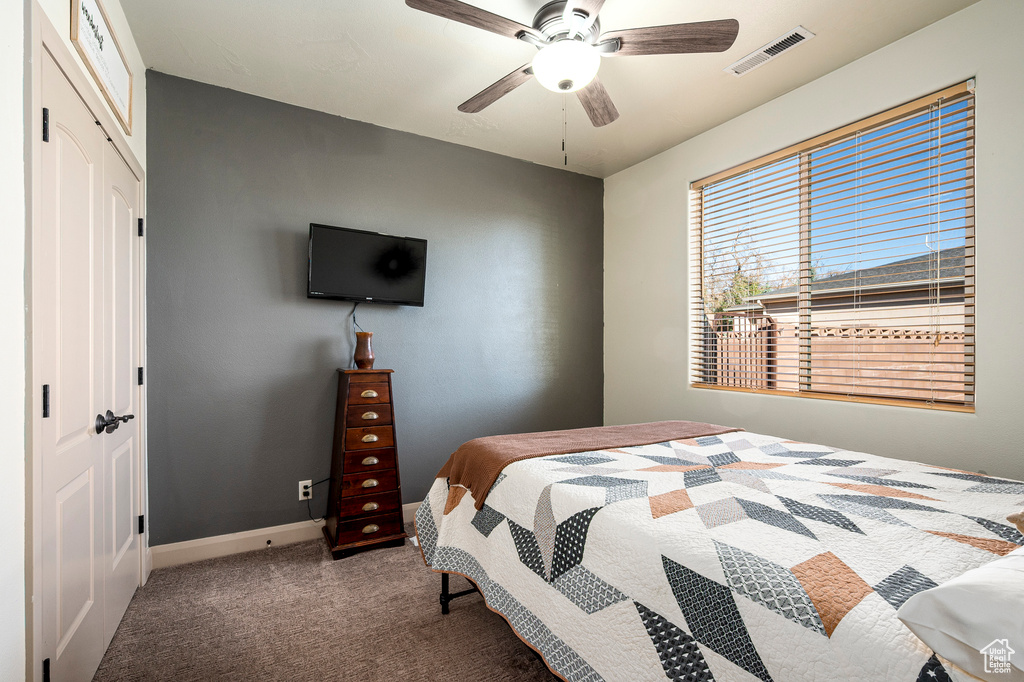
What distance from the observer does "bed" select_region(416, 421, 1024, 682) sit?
2.82ft

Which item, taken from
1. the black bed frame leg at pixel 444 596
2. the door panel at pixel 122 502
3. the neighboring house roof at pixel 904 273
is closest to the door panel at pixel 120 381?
the door panel at pixel 122 502

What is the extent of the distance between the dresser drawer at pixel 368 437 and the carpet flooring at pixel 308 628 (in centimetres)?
64

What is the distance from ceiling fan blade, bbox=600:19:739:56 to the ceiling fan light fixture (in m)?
0.08

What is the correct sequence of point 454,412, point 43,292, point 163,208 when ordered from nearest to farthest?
point 43,292 < point 163,208 < point 454,412

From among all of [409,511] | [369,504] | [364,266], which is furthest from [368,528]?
[364,266]

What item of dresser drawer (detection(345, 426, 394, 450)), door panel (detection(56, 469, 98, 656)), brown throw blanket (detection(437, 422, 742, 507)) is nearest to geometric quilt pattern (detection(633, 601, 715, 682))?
brown throw blanket (detection(437, 422, 742, 507))

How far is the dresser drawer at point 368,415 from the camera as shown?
110 inches

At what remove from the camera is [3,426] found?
1099 mm

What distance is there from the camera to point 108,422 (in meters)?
1.83

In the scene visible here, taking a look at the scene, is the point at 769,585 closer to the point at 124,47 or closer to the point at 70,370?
the point at 70,370

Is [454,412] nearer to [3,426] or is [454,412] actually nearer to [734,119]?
[3,426]

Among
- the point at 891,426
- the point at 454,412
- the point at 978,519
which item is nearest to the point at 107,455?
the point at 454,412

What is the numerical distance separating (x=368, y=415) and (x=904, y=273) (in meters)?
2.95

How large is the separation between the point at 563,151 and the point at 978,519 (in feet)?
10.6
